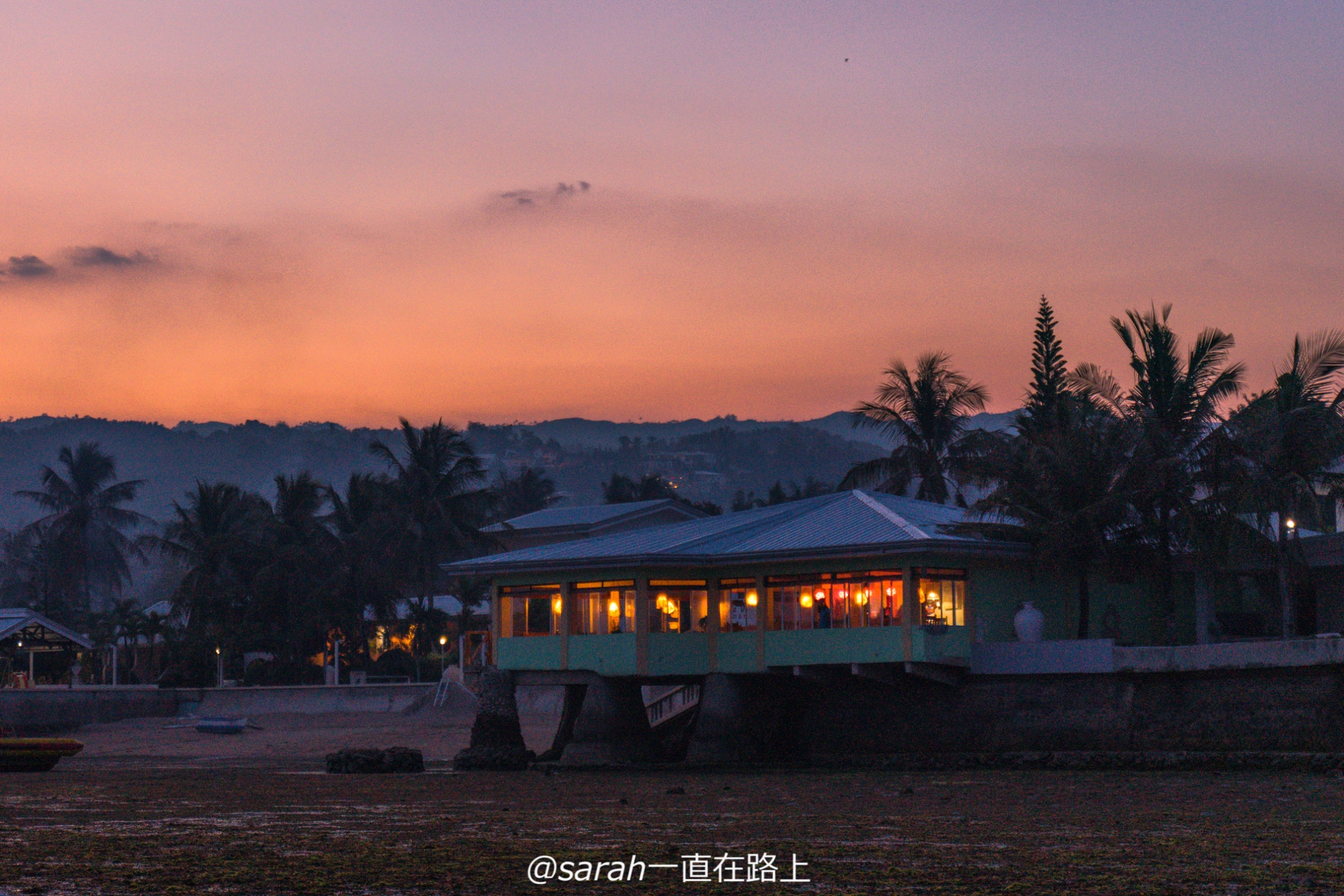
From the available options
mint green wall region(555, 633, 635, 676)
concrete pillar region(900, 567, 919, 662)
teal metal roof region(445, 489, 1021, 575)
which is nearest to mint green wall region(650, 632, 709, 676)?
mint green wall region(555, 633, 635, 676)

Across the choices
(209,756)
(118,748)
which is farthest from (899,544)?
(118,748)

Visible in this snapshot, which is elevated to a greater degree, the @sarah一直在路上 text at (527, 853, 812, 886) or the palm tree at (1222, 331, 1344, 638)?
the palm tree at (1222, 331, 1344, 638)

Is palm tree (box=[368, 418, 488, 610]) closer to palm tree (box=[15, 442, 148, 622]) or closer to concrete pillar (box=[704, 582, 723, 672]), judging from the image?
palm tree (box=[15, 442, 148, 622])

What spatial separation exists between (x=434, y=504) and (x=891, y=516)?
3449 centimetres

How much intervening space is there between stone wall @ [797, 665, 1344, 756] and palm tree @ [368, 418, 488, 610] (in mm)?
31059

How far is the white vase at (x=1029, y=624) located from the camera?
3994cm

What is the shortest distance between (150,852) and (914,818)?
33.2 ft

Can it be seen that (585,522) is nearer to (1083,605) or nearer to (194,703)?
(194,703)

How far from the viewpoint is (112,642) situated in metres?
85.2

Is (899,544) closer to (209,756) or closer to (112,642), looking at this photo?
(209,756)

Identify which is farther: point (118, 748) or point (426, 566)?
point (426, 566)

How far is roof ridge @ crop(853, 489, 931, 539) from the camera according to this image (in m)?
39.0

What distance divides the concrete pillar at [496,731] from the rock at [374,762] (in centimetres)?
291

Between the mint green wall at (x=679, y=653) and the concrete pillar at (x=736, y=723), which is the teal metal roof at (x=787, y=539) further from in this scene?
the concrete pillar at (x=736, y=723)
